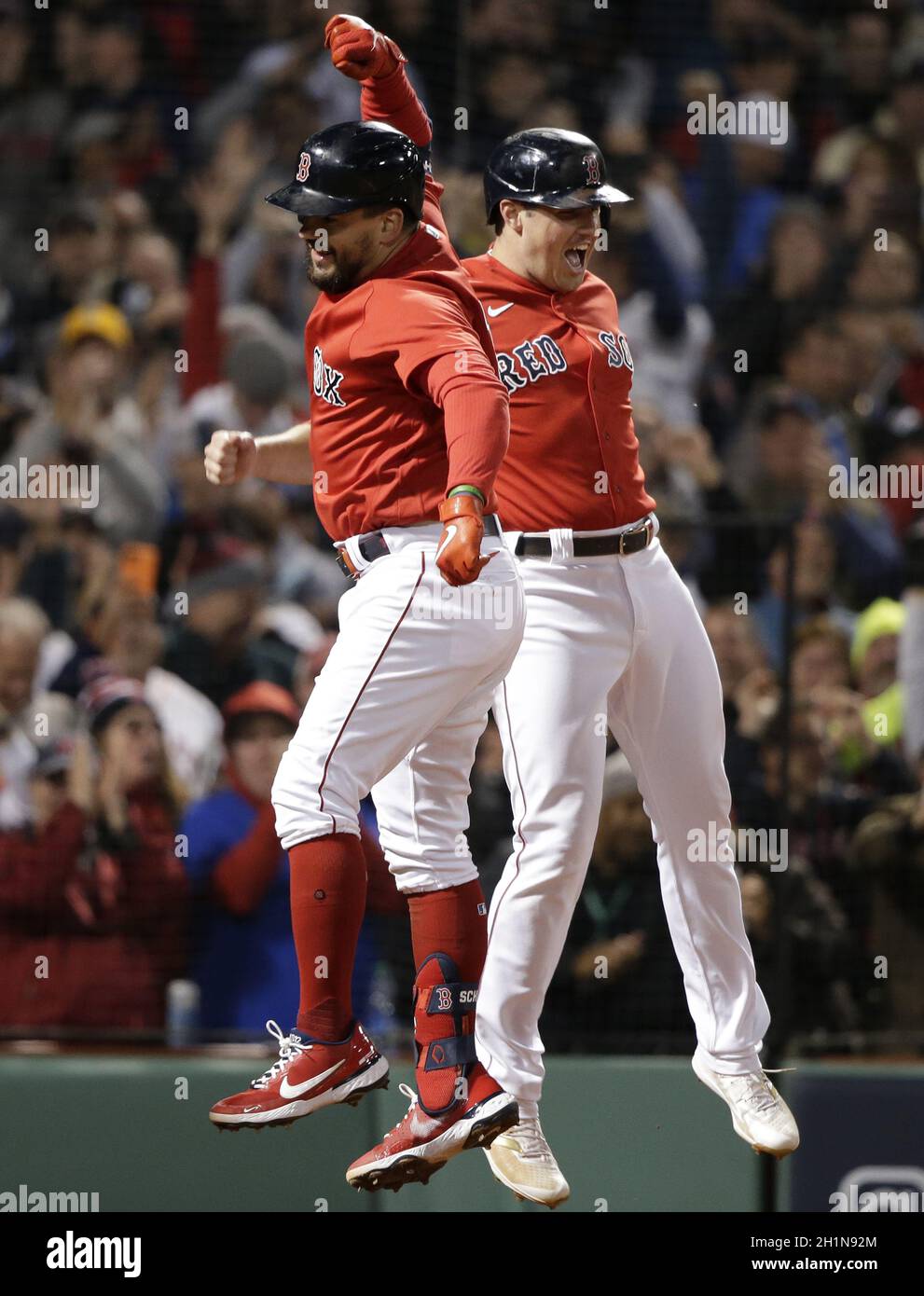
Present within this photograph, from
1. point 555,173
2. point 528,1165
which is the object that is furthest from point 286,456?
point 528,1165

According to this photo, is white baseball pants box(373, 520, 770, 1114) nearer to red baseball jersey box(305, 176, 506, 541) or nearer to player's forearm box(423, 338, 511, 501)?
red baseball jersey box(305, 176, 506, 541)

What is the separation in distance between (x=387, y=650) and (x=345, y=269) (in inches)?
25.8

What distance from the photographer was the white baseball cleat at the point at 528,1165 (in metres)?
3.63

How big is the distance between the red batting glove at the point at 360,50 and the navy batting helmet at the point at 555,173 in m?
0.28

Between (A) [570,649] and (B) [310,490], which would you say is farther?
(B) [310,490]

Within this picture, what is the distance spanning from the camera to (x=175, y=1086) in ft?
15.5

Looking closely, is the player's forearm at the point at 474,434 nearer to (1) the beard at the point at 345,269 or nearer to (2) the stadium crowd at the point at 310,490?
(1) the beard at the point at 345,269

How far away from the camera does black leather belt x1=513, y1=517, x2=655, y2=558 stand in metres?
3.65

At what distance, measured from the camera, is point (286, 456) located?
3.70m

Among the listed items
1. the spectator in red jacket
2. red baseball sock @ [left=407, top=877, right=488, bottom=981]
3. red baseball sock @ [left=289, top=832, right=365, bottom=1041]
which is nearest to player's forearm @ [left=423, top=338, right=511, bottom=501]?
red baseball sock @ [left=289, top=832, right=365, bottom=1041]

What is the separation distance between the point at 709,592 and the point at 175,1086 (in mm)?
1827

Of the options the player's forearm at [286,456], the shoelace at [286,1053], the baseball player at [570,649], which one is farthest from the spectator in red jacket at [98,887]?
the shoelace at [286,1053]

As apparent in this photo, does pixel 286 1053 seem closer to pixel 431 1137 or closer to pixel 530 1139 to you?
pixel 431 1137

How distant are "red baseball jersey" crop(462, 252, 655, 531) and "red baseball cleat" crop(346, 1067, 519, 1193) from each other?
1038 mm
